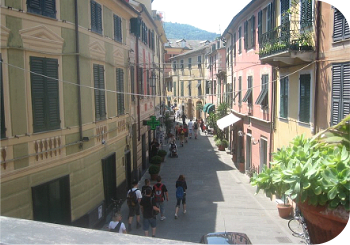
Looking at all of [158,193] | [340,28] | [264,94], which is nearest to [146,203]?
[158,193]

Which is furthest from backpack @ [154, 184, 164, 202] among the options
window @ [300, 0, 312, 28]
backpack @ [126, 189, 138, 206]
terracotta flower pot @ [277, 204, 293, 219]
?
window @ [300, 0, 312, 28]

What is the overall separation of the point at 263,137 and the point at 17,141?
12.8 metres

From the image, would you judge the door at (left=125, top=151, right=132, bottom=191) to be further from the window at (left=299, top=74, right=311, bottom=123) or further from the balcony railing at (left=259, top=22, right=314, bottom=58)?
the window at (left=299, top=74, right=311, bottom=123)

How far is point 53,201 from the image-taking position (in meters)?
10.1

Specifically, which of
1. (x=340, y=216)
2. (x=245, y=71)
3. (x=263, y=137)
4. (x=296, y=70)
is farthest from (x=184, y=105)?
(x=340, y=216)

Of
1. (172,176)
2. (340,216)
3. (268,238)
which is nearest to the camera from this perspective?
(340,216)

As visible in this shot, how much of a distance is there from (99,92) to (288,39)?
6944 mm

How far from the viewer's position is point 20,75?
8812 mm

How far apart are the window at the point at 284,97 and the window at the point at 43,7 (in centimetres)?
924

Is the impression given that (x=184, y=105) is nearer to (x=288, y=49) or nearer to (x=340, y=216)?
(x=288, y=49)

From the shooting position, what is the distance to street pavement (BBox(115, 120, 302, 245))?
1227 centimetres

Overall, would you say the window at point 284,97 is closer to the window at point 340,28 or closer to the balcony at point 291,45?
the balcony at point 291,45

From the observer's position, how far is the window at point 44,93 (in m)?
9.32

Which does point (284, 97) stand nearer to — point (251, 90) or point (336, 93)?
point (336, 93)
